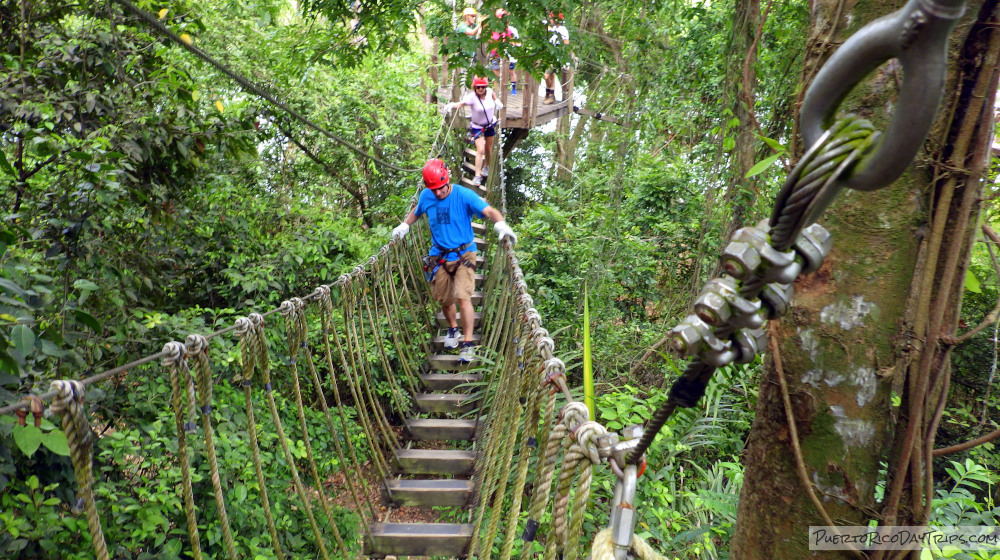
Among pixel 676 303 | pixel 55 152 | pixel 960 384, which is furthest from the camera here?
pixel 676 303

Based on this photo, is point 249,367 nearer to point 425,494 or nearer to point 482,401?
point 425,494

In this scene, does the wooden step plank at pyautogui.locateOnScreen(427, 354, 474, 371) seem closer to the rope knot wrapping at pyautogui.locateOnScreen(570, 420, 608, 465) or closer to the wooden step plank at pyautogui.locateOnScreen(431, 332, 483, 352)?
the wooden step plank at pyautogui.locateOnScreen(431, 332, 483, 352)

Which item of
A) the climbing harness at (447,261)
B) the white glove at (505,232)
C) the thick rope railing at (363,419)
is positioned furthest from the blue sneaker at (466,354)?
the white glove at (505,232)

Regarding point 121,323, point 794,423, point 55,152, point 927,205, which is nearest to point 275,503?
point 121,323

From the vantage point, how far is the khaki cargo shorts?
3377mm

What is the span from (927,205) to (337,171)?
4.73 meters

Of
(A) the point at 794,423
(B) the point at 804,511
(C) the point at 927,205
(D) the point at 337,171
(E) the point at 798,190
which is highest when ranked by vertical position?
(D) the point at 337,171

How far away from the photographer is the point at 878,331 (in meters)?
0.97

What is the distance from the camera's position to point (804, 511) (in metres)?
0.99

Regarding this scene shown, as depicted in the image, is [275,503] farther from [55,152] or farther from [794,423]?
[794,423]

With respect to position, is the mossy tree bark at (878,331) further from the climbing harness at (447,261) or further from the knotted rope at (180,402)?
the climbing harness at (447,261)

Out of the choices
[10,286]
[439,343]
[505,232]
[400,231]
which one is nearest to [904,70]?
[10,286]

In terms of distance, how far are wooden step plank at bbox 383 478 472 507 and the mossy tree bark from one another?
1515mm

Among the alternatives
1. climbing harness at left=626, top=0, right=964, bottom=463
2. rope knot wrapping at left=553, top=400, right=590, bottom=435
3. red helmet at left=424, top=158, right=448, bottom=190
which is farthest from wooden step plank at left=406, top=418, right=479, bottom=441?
climbing harness at left=626, top=0, right=964, bottom=463
